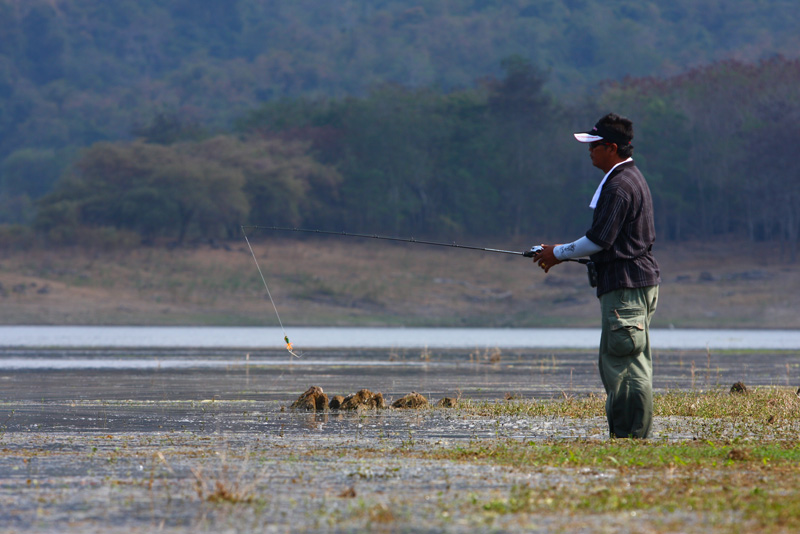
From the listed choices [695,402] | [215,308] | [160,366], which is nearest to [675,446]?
[695,402]

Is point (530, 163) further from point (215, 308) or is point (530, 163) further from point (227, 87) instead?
point (227, 87)

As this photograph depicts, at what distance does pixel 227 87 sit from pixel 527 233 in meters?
54.3

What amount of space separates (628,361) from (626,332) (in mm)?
250

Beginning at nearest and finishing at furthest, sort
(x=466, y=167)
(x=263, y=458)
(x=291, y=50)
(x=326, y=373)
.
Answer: (x=263, y=458) → (x=326, y=373) → (x=466, y=167) → (x=291, y=50)

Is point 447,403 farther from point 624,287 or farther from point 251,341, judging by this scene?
point 251,341

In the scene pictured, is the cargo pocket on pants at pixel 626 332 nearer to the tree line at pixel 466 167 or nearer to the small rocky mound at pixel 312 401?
the small rocky mound at pixel 312 401

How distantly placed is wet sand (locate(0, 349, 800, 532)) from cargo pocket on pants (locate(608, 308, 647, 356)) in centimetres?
82

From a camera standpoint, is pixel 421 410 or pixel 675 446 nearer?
pixel 675 446

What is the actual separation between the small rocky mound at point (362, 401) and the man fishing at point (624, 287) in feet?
12.7

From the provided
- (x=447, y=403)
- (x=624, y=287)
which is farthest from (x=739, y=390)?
(x=624, y=287)

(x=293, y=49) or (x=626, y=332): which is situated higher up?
(x=293, y=49)

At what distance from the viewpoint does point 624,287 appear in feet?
30.1

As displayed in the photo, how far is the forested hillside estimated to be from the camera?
73562 mm

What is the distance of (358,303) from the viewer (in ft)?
195
